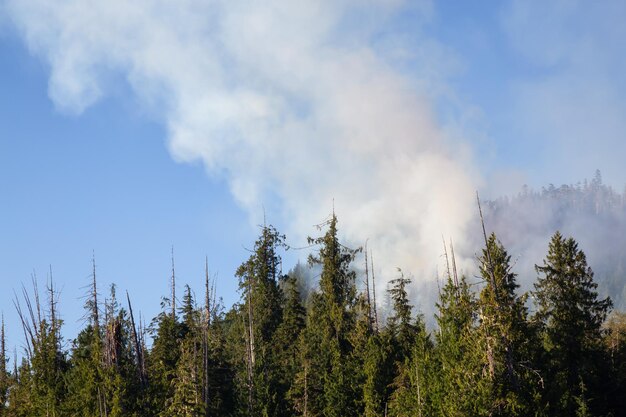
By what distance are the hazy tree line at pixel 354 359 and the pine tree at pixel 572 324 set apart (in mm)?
101

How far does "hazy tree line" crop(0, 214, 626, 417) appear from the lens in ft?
125

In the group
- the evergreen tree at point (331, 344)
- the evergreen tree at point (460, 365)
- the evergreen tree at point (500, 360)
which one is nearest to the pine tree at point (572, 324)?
the evergreen tree at point (460, 365)

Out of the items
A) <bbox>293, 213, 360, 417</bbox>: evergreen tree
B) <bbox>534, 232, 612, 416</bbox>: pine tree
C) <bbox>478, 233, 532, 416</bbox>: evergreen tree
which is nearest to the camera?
<bbox>478, 233, 532, 416</bbox>: evergreen tree

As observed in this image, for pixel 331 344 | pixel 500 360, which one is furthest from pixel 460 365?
pixel 331 344

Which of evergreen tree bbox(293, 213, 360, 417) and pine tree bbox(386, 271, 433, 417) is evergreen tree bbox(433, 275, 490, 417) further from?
evergreen tree bbox(293, 213, 360, 417)

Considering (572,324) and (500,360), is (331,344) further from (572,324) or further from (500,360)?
(500,360)

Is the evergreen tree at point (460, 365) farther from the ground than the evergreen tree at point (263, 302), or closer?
closer

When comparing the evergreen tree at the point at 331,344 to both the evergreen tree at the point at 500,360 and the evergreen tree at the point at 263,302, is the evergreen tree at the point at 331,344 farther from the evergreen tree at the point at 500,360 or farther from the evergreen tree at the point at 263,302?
the evergreen tree at the point at 500,360

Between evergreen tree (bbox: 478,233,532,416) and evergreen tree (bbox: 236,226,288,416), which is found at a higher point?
evergreen tree (bbox: 236,226,288,416)

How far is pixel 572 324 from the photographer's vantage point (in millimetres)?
54406

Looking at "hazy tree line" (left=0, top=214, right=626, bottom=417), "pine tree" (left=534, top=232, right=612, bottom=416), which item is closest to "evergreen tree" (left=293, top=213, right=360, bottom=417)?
"hazy tree line" (left=0, top=214, right=626, bottom=417)

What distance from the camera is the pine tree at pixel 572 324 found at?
50903 millimetres

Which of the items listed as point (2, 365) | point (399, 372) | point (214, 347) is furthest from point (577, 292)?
point (2, 365)

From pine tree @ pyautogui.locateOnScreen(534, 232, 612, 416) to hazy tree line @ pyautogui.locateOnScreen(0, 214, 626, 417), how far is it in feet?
0.33
